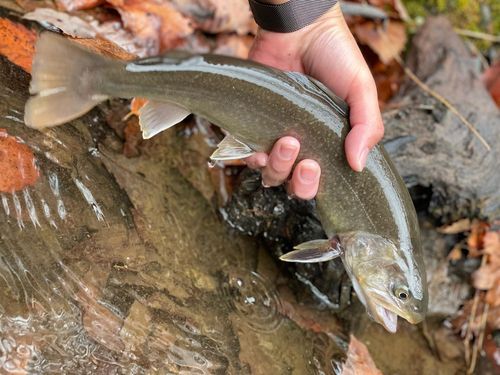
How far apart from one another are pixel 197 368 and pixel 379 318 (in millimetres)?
1243

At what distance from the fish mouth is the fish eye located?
0.16m

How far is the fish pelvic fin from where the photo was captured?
2393 millimetres

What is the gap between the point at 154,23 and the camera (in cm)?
385

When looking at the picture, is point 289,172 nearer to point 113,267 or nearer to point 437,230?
point 113,267

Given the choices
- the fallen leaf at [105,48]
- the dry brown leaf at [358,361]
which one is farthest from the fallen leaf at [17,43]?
the dry brown leaf at [358,361]

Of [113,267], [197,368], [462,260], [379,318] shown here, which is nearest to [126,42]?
[113,267]

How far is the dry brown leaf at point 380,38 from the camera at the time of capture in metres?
4.89

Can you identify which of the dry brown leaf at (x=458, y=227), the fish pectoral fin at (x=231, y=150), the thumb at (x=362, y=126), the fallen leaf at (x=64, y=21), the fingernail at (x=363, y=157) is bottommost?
the dry brown leaf at (x=458, y=227)

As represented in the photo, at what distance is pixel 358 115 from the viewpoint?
2.69 meters

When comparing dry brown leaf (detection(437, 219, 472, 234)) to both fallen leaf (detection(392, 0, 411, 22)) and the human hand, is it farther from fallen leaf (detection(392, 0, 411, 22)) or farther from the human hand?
fallen leaf (detection(392, 0, 411, 22))

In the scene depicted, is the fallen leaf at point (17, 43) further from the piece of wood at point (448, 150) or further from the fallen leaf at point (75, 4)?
the piece of wood at point (448, 150)

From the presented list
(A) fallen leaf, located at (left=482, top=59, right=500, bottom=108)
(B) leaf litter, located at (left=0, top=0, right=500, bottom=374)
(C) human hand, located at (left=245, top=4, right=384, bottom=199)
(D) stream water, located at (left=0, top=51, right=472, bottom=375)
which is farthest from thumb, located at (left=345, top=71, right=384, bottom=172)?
(A) fallen leaf, located at (left=482, top=59, right=500, bottom=108)

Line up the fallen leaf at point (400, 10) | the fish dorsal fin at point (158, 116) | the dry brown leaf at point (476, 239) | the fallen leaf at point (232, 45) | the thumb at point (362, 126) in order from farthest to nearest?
1. the fallen leaf at point (400, 10)
2. the fallen leaf at point (232, 45)
3. the dry brown leaf at point (476, 239)
4. the fish dorsal fin at point (158, 116)
5. the thumb at point (362, 126)

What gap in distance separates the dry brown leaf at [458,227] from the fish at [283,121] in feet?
3.05
